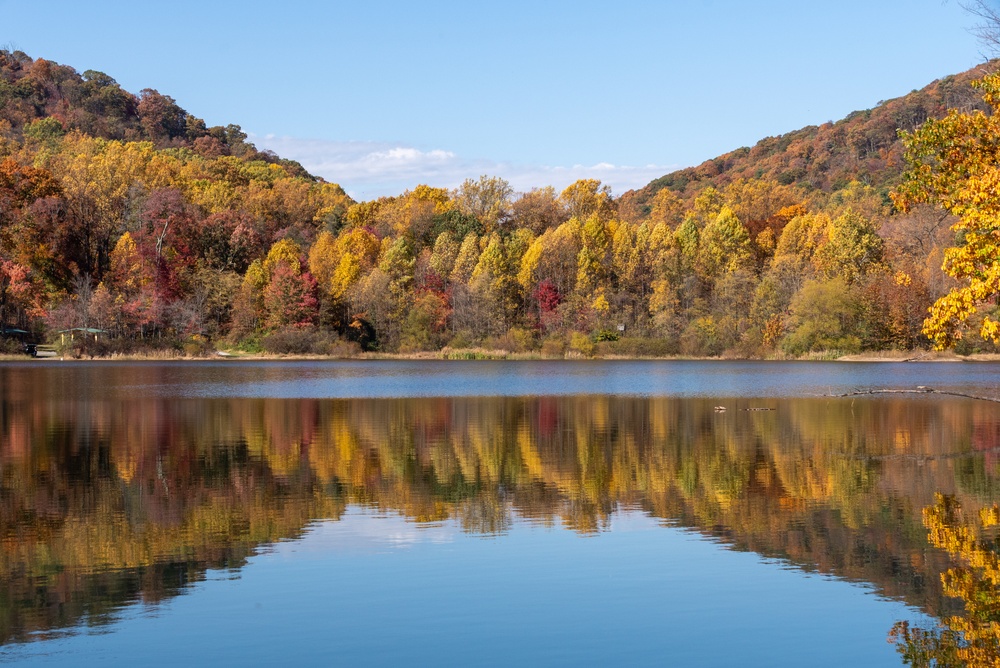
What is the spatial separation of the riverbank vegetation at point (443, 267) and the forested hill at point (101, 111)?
3180 centimetres

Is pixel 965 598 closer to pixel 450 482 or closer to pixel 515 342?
pixel 450 482

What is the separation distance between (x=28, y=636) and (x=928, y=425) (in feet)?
84.6

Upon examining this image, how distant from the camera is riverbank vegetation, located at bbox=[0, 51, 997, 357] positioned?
84.3m

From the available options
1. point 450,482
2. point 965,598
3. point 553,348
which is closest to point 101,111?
point 553,348

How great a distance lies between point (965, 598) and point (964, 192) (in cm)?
670

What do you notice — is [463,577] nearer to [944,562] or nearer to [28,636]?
[28,636]

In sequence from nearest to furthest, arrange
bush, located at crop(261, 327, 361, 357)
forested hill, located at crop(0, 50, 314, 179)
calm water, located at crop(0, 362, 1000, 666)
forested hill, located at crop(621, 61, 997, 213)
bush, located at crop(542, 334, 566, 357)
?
calm water, located at crop(0, 362, 1000, 666)
bush, located at crop(261, 327, 361, 357)
bush, located at crop(542, 334, 566, 357)
forested hill, located at crop(621, 61, 997, 213)
forested hill, located at crop(0, 50, 314, 179)

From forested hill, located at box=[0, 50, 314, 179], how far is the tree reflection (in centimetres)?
14349

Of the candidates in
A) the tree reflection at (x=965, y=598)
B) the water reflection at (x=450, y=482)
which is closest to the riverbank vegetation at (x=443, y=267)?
the water reflection at (x=450, y=482)

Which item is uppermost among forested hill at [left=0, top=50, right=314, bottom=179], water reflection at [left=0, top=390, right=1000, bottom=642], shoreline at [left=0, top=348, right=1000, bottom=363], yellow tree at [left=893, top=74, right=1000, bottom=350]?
forested hill at [left=0, top=50, right=314, bottom=179]

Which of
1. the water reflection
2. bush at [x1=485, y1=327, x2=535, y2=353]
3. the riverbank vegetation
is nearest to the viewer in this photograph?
the water reflection

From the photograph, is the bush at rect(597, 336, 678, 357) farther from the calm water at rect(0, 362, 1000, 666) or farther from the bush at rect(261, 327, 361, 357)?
the calm water at rect(0, 362, 1000, 666)

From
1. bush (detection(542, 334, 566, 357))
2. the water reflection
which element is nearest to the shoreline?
bush (detection(542, 334, 566, 357))

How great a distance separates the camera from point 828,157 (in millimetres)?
143750
